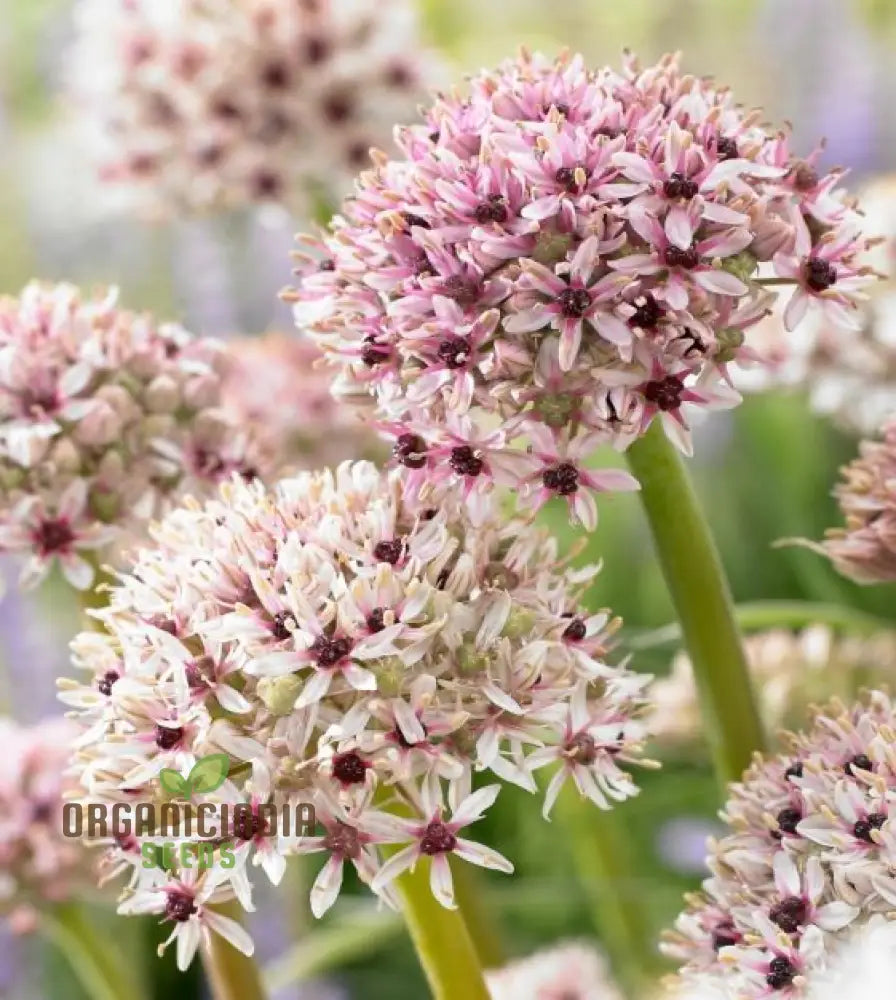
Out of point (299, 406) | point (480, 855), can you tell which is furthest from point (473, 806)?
point (299, 406)

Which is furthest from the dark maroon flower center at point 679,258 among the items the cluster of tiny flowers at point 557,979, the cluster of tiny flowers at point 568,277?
the cluster of tiny flowers at point 557,979

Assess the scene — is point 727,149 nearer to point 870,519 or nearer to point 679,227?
point 679,227

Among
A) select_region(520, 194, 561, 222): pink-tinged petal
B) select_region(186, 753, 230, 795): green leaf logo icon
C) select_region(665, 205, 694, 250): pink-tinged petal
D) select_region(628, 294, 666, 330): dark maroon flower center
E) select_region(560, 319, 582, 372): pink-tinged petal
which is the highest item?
select_region(520, 194, 561, 222): pink-tinged petal

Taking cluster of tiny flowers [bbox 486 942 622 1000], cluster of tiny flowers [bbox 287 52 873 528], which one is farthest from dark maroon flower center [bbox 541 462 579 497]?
cluster of tiny flowers [bbox 486 942 622 1000]

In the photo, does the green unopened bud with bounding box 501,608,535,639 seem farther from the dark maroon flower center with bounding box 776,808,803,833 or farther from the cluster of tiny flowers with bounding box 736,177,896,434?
the cluster of tiny flowers with bounding box 736,177,896,434

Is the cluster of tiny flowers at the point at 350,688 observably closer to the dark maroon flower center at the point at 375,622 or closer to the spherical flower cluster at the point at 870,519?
the dark maroon flower center at the point at 375,622

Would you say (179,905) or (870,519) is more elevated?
(870,519)
